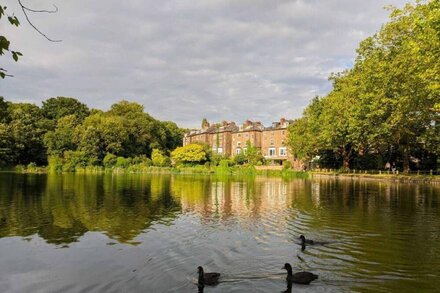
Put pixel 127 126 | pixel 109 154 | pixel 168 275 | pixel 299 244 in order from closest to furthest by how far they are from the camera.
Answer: pixel 168 275 → pixel 299 244 → pixel 109 154 → pixel 127 126

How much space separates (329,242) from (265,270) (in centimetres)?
446

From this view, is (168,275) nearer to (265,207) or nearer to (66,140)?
(265,207)

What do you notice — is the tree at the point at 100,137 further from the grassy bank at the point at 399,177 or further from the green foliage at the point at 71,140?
the grassy bank at the point at 399,177

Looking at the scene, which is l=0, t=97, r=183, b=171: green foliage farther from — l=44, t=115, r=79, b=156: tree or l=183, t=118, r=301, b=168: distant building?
l=183, t=118, r=301, b=168: distant building

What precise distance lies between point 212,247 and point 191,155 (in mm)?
78312

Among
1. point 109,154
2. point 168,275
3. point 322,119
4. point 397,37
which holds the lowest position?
point 168,275

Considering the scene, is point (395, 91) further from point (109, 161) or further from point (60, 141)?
point (60, 141)

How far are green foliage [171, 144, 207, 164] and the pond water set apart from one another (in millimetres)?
67089

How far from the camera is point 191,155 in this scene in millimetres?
92562

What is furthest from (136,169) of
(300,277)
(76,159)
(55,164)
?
(300,277)

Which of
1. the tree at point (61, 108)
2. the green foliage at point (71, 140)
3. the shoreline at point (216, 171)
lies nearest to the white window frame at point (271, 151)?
the shoreline at point (216, 171)

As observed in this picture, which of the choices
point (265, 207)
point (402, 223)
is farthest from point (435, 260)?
point (265, 207)

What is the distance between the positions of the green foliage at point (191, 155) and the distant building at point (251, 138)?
10.4 metres

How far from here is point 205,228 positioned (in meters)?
18.2
